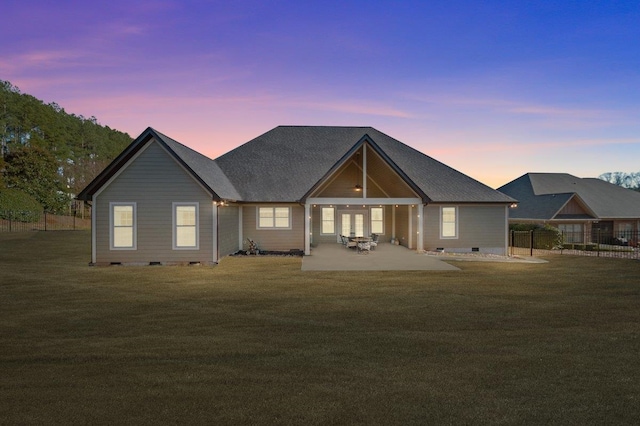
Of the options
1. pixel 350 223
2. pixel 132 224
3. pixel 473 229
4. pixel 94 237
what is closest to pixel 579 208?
pixel 473 229

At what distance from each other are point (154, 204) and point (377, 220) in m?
14.5

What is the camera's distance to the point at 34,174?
48.4 metres

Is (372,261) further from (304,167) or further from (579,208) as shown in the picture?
(579,208)

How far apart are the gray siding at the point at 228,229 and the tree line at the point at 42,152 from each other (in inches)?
1301

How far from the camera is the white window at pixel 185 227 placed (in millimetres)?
18375

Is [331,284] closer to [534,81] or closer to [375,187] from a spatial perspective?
[375,187]

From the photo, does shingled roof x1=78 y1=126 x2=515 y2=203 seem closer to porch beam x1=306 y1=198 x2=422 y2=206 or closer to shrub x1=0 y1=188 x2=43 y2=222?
porch beam x1=306 y1=198 x2=422 y2=206

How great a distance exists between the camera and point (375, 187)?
2605 centimetres

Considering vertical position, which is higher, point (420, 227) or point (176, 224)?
point (176, 224)

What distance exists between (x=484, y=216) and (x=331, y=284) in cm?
1430

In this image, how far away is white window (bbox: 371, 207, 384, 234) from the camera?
2692 cm

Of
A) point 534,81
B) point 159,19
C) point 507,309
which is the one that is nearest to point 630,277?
point 507,309

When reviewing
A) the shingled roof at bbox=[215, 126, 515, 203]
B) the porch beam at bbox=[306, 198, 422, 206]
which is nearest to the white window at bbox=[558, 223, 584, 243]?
the shingled roof at bbox=[215, 126, 515, 203]

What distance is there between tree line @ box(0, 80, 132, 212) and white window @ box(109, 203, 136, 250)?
32.3m
